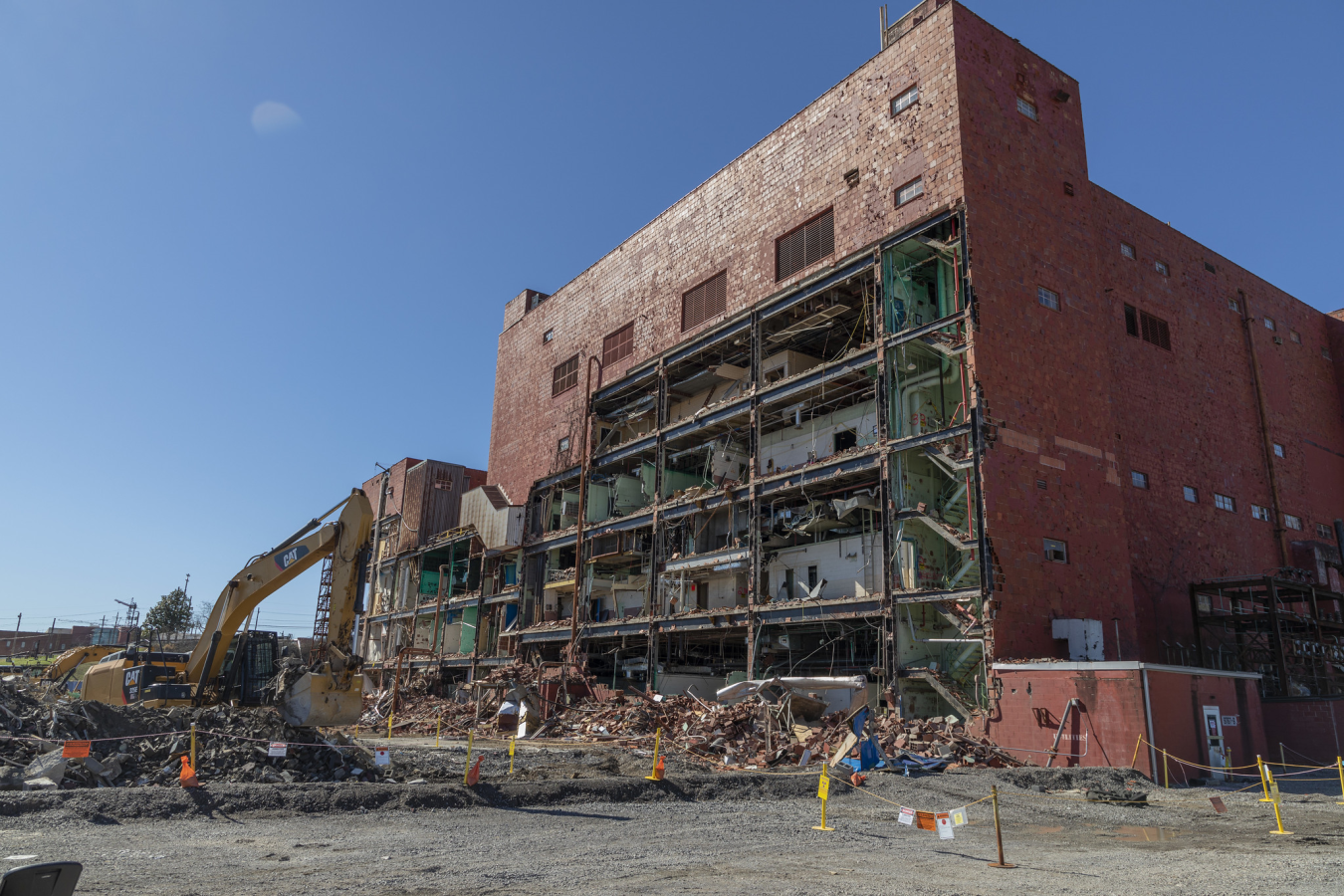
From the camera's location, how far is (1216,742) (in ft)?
67.2

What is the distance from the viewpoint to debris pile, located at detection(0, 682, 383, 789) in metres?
14.5

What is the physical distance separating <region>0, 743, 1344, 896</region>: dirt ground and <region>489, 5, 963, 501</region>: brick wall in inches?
704

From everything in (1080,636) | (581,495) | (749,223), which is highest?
(749,223)

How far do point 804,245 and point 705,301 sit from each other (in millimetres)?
5764

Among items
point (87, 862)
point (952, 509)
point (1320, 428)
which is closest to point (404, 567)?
point (952, 509)

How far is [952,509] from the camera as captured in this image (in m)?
25.2

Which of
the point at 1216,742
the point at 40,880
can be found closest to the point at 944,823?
the point at 40,880

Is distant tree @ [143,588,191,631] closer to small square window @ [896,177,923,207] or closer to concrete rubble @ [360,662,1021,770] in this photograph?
concrete rubble @ [360,662,1021,770]

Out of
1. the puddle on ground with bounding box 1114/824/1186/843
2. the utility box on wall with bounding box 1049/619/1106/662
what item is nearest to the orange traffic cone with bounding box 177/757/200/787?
the puddle on ground with bounding box 1114/824/1186/843

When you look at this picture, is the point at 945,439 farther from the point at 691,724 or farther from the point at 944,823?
the point at 944,823

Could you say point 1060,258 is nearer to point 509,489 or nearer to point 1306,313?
point 1306,313

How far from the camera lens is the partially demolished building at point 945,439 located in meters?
23.8

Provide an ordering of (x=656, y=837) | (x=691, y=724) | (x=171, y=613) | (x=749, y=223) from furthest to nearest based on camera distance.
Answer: (x=171, y=613)
(x=749, y=223)
(x=691, y=724)
(x=656, y=837)

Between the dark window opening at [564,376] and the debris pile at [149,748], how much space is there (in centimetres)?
2698
